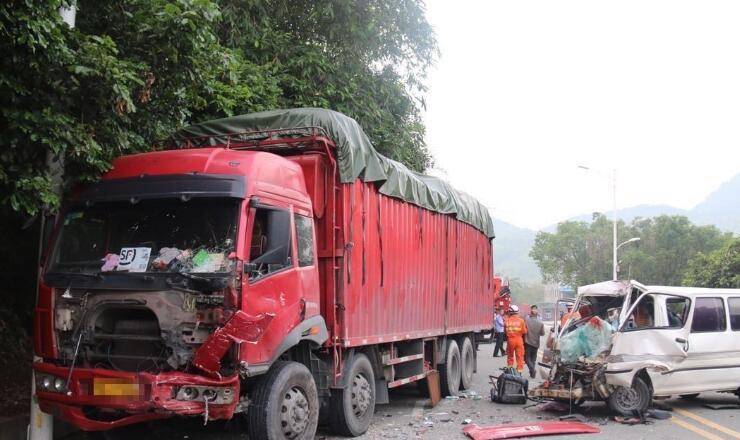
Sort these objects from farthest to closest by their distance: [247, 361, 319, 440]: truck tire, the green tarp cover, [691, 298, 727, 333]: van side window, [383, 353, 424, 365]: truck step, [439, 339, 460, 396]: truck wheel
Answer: [439, 339, 460, 396]: truck wheel → [691, 298, 727, 333]: van side window → [383, 353, 424, 365]: truck step → the green tarp cover → [247, 361, 319, 440]: truck tire

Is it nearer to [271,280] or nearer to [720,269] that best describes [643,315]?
[271,280]

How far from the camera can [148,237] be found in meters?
5.56

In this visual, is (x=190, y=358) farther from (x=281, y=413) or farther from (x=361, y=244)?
(x=361, y=244)

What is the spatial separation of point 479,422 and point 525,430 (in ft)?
3.26

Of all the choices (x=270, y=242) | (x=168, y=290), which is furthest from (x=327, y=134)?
(x=168, y=290)

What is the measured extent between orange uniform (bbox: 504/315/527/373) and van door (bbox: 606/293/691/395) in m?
3.19

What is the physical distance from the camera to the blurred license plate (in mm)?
4875

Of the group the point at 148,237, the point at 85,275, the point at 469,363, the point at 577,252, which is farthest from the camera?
the point at 577,252

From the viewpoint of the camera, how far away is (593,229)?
55031 mm

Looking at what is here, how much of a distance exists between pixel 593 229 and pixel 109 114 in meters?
53.6

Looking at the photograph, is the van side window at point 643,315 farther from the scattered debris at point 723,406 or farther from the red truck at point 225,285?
the red truck at point 225,285

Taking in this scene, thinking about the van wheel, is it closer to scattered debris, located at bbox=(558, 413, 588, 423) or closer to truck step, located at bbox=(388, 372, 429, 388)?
scattered debris, located at bbox=(558, 413, 588, 423)

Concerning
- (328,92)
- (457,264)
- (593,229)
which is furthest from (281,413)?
(593,229)

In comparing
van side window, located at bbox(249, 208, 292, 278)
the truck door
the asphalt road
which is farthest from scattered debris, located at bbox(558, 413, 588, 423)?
van side window, located at bbox(249, 208, 292, 278)
